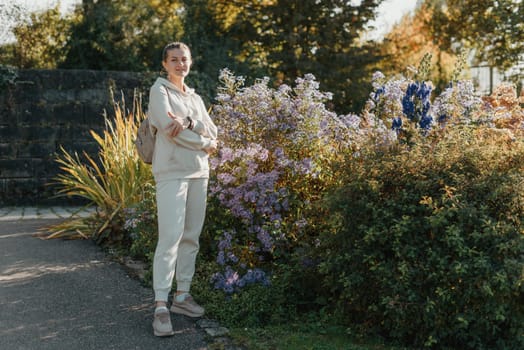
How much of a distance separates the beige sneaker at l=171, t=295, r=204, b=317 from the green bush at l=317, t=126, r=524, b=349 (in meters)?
0.93

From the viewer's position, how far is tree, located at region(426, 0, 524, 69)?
1658 centimetres

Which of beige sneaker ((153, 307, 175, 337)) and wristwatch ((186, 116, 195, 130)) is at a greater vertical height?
wristwatch ((186, 116, 195, 130))

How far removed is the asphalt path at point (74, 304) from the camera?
4.11 metres

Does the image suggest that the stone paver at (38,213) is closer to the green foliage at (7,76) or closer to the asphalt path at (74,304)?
the green foliage at (7,76)

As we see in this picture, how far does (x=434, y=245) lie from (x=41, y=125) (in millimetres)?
8364

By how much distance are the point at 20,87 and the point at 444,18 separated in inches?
571

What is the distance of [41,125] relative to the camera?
1073 cm

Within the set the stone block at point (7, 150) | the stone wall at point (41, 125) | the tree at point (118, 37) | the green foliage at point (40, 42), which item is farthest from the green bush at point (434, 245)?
the green foliage at point (40, 42)

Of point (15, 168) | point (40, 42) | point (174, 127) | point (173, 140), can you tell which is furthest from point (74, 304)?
point (40, 42)

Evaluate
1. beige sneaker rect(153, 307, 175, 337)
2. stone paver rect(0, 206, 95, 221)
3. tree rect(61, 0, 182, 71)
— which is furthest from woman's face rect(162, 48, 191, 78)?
tree rect(61, 0, 182, 71)

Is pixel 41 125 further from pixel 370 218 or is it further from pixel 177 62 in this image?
pixel 370 218

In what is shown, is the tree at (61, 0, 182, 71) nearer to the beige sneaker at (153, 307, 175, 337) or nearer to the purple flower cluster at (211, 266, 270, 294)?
the purple flower cluster at (211, 266, 270, 294)

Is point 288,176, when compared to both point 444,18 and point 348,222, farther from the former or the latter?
point 444,18

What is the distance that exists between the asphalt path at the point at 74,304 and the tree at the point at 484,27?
13.5 meters
